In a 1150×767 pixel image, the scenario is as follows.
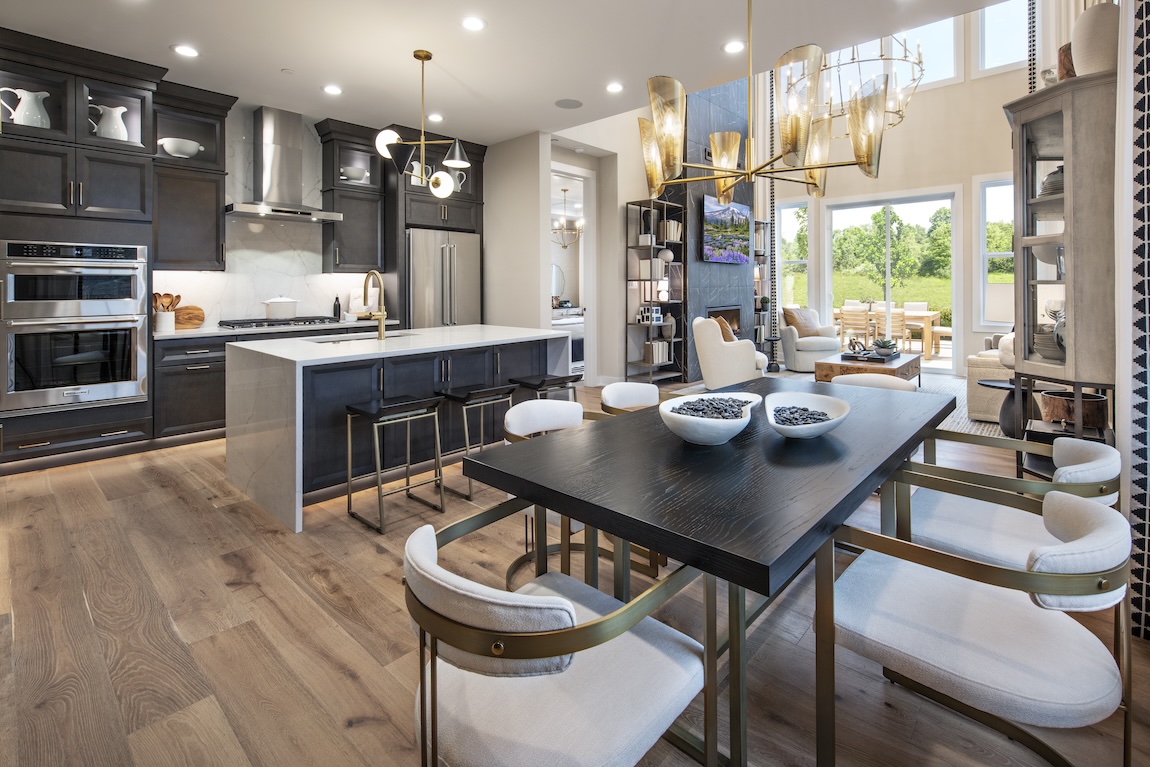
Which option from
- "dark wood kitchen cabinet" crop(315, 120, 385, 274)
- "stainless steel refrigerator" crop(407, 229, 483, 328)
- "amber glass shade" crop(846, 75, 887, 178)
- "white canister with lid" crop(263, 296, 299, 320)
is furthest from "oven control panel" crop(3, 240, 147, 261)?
"amber glass shade" crop(846, 75, 887, 178)

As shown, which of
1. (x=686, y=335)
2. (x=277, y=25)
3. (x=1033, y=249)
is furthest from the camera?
(x=686, y=335)

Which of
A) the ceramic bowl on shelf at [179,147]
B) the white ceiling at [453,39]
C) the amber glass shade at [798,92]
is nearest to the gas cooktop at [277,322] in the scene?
the ceramic bowl on shelf at [179,147]

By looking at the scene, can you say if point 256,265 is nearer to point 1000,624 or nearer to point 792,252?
point 1000,624

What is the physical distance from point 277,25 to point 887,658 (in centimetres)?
453

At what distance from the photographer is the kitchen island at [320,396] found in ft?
10.1

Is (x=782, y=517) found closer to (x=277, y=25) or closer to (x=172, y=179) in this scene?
(x=277, y=25)

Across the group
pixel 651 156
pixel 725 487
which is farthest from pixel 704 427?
pixel 651 156

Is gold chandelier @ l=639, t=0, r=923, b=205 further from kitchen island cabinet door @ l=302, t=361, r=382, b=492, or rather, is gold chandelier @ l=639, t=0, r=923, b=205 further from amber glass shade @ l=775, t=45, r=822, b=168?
kitchen island cabinet door @ l=302, t=361, r=382, b=492

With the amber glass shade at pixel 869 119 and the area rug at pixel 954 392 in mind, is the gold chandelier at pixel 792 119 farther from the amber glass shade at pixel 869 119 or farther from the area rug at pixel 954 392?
the area rug at pixel 954 392

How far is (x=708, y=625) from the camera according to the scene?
1.22 metres

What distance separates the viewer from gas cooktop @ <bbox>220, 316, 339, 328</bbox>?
5020mm

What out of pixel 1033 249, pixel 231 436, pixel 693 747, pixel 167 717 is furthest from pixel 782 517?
pixel 231 436

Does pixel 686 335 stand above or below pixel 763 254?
below

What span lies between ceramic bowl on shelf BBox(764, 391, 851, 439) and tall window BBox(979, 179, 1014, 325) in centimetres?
757
